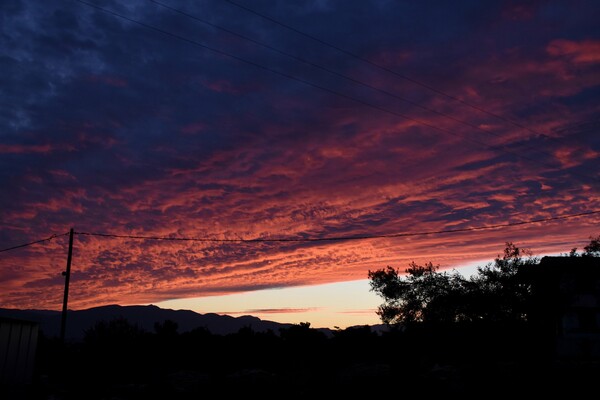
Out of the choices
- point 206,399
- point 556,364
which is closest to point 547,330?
point 556,364

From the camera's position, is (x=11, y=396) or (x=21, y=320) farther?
(x=21, y=320)

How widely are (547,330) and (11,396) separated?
26.8 meters

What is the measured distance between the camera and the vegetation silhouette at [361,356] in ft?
57.7

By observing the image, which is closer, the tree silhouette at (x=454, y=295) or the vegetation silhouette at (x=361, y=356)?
the vegetation silhouette at (x=361, y=356)

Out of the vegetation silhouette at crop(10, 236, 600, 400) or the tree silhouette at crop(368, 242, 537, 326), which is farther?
the tree silhouette at crop(368, 242, 537, 326)

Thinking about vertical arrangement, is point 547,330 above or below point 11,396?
above

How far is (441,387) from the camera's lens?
17.0 metres

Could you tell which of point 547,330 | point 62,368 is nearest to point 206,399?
point 62,368

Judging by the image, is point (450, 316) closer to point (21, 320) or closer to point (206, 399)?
point (206, 399)

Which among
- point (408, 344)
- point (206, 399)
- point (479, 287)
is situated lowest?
point (206, 399)

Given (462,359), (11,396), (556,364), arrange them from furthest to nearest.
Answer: (462,359) → (556,364) → (11,396)

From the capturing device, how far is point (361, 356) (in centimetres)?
2930

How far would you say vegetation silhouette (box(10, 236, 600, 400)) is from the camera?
57.7ft

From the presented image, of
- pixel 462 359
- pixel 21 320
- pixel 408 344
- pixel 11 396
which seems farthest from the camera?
pixel 408 344
